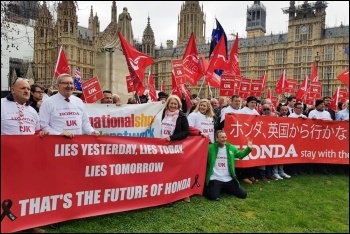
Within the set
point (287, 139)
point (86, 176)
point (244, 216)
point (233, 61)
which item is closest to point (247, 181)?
point (287, 139)

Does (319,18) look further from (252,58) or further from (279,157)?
(279,157)

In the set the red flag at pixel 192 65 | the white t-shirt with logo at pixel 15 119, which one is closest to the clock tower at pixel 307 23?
the red flag at pixel 192 65

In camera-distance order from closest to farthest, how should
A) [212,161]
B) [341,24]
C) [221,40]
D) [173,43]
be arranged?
[212,161]
[221,40]
[341,24]
[173,43]

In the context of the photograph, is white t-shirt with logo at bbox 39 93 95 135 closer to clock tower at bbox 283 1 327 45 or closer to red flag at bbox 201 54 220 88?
red flag at bbox 201 54 220 88

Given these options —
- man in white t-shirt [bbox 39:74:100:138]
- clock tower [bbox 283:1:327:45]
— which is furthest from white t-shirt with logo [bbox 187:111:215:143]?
clock tower [bbox 283:1:327:45]

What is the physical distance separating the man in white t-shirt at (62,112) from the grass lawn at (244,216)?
1.23m

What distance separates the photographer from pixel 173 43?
107 m

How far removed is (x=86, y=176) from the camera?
16.2 ft

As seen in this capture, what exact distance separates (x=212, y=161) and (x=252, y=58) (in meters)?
78.0

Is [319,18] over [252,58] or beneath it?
over

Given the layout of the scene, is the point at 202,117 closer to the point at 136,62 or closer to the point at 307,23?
the point at 136,62

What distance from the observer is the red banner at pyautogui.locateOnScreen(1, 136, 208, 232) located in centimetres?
429

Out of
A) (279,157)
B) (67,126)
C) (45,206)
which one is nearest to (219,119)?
(279,157)

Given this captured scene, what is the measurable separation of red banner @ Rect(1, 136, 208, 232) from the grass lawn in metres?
0.18
